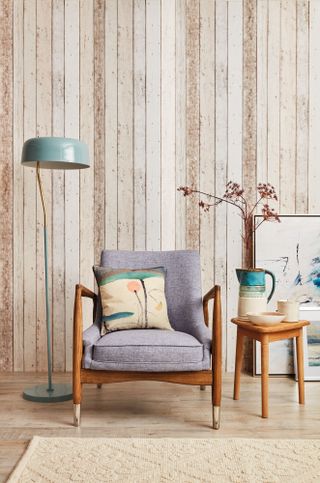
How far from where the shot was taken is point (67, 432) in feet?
8.07

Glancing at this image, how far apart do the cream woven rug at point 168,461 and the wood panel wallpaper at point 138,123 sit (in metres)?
1.39

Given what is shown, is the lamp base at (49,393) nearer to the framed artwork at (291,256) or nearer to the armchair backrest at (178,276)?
the armchair backrest at (178,276)

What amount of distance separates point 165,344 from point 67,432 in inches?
24.3

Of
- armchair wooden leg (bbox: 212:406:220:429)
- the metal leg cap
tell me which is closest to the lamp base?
the metal leg cap

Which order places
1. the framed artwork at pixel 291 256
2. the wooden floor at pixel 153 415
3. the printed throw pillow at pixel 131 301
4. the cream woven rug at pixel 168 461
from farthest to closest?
the framed artwork at pixel 291 256, the printed throw pillow at pixel 131 301, the wooden floor at pixel 153 415, the cream woven rug at pixel 168 461

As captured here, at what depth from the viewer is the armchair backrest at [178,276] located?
9.79 feet

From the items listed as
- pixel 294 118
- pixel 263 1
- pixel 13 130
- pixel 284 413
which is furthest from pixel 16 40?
pixel 284 413

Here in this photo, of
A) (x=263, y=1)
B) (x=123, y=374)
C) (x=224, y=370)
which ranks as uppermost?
(x=263, y=1)

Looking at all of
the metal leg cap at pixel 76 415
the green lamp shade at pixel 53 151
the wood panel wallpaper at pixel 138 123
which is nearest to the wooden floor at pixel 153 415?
the metal leg cap at pixel 76 415

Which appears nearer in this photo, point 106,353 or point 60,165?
point 106,353

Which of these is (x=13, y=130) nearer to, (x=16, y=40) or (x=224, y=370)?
(x=16, y=40)

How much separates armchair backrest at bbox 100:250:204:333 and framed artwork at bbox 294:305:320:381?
90cm

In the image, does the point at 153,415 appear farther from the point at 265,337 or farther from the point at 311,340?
the point at 311,340

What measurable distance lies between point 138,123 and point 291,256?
1.41 m
